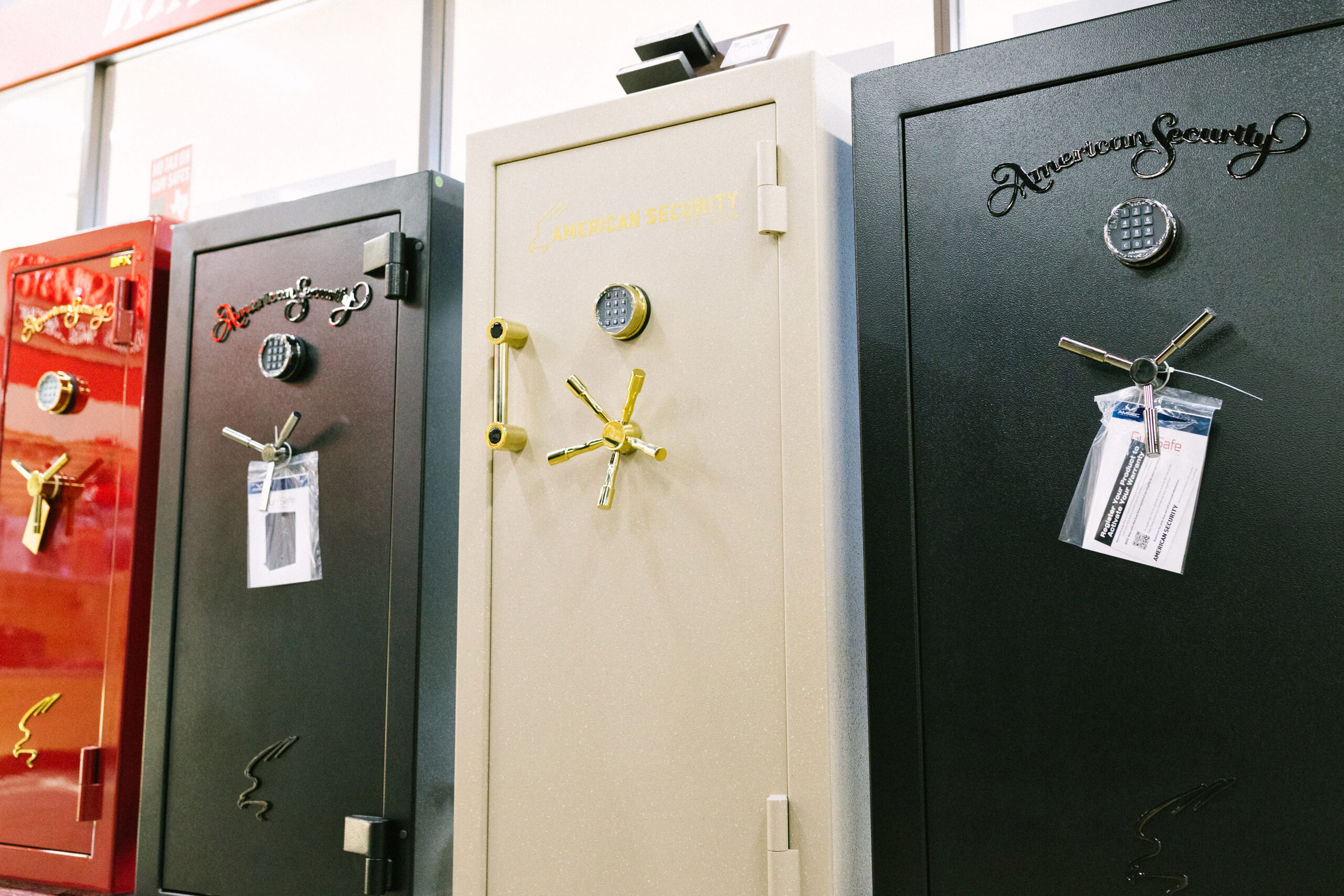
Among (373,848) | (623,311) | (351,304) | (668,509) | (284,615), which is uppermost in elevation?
(351,304)

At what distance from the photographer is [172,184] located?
282cm

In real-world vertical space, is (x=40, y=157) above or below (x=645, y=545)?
above

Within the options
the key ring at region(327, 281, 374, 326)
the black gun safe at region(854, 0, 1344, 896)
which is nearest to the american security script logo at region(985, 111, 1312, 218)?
the black gun safe at region(854, 0, 1344, 896)

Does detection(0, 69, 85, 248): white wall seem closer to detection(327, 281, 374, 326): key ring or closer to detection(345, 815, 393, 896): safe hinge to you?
detection(327, 281, 374, 326): key ring

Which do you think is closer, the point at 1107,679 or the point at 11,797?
the point at 1107,679

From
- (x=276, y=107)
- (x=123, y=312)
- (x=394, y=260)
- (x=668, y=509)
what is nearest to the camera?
(x=668, y=509)

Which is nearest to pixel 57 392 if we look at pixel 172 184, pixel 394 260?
pixel 394 260

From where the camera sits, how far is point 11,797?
1963 mm

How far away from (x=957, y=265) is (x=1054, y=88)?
0.77 ft

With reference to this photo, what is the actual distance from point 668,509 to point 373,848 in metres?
0.72

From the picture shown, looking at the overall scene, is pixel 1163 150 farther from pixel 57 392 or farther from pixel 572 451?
pixel 57 392

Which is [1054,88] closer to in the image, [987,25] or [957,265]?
[957,265]

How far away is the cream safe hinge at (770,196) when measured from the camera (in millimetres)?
1279

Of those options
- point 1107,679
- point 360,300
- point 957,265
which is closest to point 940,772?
point 1107,679
